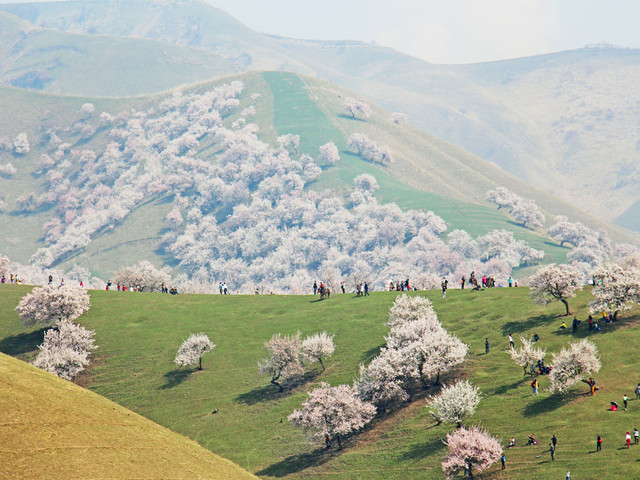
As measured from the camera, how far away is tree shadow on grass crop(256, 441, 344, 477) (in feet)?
205

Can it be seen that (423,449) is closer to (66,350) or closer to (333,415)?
(333,415)

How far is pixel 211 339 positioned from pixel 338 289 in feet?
186

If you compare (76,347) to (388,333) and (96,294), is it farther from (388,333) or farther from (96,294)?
(388,333)

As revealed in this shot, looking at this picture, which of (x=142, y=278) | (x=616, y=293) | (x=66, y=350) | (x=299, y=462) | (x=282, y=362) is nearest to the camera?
(x=299, y=462)

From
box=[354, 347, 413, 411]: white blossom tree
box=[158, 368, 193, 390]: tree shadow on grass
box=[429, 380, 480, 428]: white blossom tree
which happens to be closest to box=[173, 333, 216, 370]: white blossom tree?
box=[158, 368, 193, 390]: tree shadow on grass

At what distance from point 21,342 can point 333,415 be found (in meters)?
51.0

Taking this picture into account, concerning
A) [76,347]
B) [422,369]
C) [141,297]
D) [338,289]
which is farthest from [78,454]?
[338,289]

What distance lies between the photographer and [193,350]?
277 feet

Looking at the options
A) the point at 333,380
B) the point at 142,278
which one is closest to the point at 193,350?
the point at 333,380

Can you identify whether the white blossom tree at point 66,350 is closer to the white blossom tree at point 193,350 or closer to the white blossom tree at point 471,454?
the white blossom tree at point 193,350

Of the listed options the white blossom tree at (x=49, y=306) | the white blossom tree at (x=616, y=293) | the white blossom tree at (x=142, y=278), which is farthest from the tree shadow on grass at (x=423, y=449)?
the white blossom tree at (x=142, y=278)

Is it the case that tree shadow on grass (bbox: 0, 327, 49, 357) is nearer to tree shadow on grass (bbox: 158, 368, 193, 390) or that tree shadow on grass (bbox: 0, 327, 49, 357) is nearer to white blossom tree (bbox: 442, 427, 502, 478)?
tree shadow on grass (bbox: 158, 368, 193, 390)

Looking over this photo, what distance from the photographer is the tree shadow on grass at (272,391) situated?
251 ft

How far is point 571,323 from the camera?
245ft
